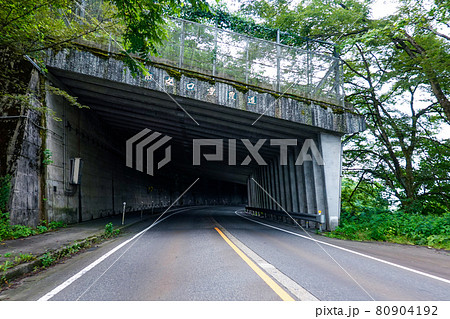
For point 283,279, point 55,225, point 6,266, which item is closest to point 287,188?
point 55,225

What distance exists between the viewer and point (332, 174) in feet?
43.2

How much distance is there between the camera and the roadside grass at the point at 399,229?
912 centimetres

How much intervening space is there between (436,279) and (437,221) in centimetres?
634

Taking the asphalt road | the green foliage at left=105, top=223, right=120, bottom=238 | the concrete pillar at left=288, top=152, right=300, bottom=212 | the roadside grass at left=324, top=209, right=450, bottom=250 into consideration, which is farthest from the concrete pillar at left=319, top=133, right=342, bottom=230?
the green foliage at left=105, top=223, right=120, bottom=238

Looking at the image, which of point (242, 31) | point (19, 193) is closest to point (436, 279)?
point (19, 193)

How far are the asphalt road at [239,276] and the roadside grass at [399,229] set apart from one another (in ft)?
6.92

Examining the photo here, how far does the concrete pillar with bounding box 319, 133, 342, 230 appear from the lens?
12.9 meters

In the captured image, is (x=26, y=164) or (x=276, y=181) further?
(x=276, y=181)

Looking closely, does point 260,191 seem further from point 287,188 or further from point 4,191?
point 4,191

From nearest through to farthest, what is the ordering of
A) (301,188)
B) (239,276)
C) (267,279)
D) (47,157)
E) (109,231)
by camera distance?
(267,279), (239,276), (109,231), (47,157), (301,188)

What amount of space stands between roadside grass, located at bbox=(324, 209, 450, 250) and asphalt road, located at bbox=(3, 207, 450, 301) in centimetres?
211

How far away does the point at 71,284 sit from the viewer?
4156mm

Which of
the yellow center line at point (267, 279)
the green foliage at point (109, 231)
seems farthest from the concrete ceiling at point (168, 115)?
the yellow center line at point (267, 279)

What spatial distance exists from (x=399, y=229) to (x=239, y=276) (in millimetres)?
8832
